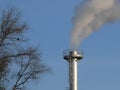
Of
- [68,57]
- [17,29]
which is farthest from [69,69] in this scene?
[17,29]

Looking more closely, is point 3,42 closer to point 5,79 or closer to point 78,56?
point 5,79

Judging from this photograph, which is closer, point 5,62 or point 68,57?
point 5,62

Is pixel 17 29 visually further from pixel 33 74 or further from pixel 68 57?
pixel 68 57

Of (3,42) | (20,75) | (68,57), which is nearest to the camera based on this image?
(3,42)

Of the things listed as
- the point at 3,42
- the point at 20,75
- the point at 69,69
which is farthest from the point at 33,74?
the point at 69,69

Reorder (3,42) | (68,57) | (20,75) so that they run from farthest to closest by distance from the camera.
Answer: (68,57) < (20,75) < (3,42)

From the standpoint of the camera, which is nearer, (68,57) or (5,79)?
(5,79)

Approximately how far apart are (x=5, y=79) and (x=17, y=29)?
4758mm

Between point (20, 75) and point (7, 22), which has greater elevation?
point (7, 22)

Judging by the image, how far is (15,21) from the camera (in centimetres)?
4950

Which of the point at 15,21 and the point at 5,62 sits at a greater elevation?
the point at 15,21

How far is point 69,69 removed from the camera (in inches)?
2398

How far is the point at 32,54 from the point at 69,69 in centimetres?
1062

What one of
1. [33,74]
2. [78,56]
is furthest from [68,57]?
[33,74]
